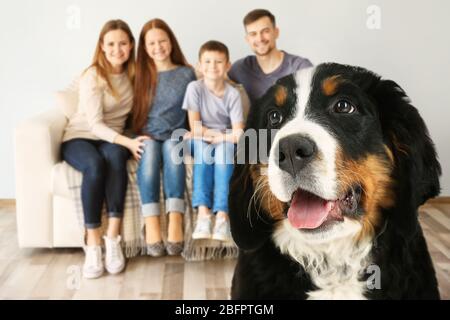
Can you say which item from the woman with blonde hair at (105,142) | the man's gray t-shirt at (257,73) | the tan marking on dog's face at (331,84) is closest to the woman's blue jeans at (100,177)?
the woman with blonde hair at (105,142)

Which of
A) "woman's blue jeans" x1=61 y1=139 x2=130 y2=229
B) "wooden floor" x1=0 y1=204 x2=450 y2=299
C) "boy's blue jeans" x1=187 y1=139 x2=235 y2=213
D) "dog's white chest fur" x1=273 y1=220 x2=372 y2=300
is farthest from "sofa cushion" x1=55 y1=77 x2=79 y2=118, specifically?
"dog's white chest fur" x1=273 y1=220 x2=372 y2=300

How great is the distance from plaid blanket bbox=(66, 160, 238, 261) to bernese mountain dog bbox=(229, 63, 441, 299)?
1.44 metres

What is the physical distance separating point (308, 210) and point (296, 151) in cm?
15

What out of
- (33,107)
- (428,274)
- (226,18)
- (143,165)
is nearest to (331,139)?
(428,274)

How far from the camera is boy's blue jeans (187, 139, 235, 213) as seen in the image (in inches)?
98.0

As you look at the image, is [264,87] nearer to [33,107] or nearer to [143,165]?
[143,165]

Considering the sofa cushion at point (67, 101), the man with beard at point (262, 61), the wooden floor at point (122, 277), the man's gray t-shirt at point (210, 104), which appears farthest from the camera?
the sofa cushion at point (67, 101)

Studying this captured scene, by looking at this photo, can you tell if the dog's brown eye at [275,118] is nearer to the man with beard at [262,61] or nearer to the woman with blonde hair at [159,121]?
the woman with blonde hair at [159,121]

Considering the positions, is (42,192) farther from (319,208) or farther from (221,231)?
(319,208)

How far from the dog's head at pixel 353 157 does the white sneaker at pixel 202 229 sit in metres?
1.38

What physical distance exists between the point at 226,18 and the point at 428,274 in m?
2.64

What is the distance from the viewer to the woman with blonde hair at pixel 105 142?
250cm

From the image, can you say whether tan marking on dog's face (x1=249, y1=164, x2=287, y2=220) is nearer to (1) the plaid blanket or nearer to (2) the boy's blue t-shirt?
(1) the plaid blanket

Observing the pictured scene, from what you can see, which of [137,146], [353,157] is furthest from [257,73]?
[353,157]
